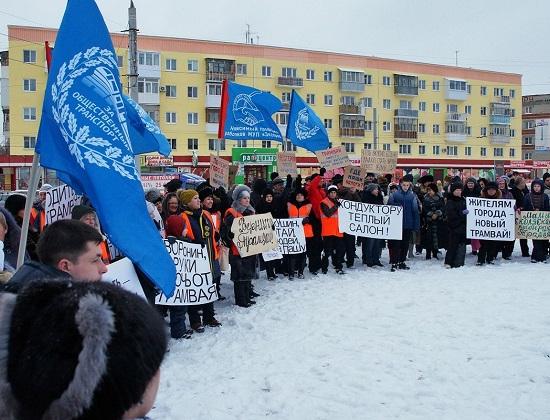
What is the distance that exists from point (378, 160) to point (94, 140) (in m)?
11.6

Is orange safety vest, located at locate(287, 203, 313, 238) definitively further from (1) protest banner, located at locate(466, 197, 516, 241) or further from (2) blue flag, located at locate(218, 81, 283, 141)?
(1) protest banner, located at locate(466, 197, 516, 241)

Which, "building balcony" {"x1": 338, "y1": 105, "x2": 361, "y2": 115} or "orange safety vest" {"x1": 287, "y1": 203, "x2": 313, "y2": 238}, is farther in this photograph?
"building balcony" {"x1": 338, "y1": 105, "x2": 361, "y2": 115}

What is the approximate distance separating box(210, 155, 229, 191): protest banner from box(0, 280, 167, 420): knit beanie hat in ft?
35.9

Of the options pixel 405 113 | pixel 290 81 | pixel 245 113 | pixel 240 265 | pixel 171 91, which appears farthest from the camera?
pixel 405 113

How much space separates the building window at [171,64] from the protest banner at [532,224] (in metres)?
50.1

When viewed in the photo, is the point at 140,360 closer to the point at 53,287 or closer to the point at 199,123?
the point at 53,287

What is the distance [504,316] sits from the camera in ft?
25.2

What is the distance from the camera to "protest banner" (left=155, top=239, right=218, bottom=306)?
7.18 m

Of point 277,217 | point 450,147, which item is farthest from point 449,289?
point 450,147

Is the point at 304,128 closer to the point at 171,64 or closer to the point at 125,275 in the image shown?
the point at 125,275

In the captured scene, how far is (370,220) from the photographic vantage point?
479 inches

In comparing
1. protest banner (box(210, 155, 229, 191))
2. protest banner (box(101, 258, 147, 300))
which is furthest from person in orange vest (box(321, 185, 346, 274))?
protest banner (box(101, 258, 147, 300))

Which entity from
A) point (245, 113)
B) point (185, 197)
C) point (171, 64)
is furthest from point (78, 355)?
point (171, 64)

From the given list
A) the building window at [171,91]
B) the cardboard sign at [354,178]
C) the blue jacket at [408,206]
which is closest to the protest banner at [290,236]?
the cardboard sign at [354,178]
